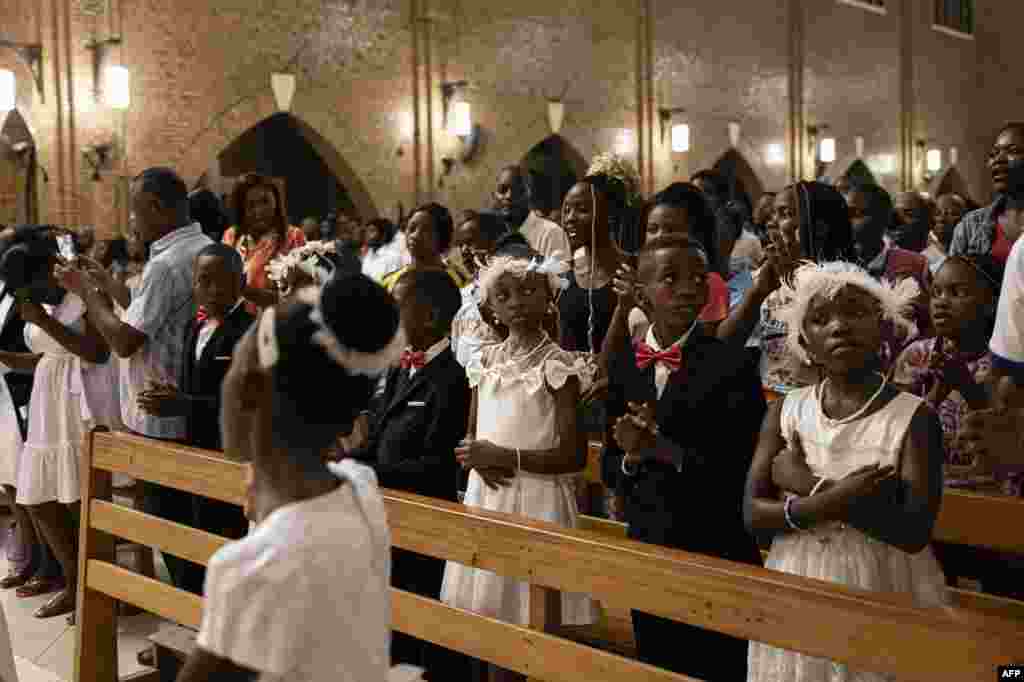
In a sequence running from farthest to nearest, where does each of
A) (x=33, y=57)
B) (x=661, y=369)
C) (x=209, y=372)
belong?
(x=33, y=57)
(x=209, y=372)
(x=661, y=369)

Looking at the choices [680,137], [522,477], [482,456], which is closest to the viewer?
[482,456]

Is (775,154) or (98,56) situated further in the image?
(775,154)

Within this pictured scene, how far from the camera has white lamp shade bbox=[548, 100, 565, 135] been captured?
16.0 metres

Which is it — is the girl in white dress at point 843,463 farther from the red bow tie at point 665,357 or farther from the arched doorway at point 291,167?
the arched doorway at point 291,167

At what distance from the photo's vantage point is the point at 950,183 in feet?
79.2

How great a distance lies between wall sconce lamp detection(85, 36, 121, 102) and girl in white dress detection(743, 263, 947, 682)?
10119 millimetres

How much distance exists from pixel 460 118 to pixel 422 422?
35.9 feet

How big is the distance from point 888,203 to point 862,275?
3639mm

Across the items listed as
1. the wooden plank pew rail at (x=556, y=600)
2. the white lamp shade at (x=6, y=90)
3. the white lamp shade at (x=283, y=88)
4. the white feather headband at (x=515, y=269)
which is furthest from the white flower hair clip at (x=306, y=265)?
the white lamp shade at (x=283, y=88)

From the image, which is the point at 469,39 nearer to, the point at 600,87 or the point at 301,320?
the point at 600,87

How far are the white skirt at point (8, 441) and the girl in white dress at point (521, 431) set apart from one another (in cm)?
309

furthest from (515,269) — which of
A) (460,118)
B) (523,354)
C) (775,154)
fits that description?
(775,154)

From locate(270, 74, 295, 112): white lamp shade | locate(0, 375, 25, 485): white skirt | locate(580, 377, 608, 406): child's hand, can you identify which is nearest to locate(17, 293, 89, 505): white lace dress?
locate(0, 375, 25, 485): white skirt

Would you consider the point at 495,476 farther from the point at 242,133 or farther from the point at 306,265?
the point at 242,133
